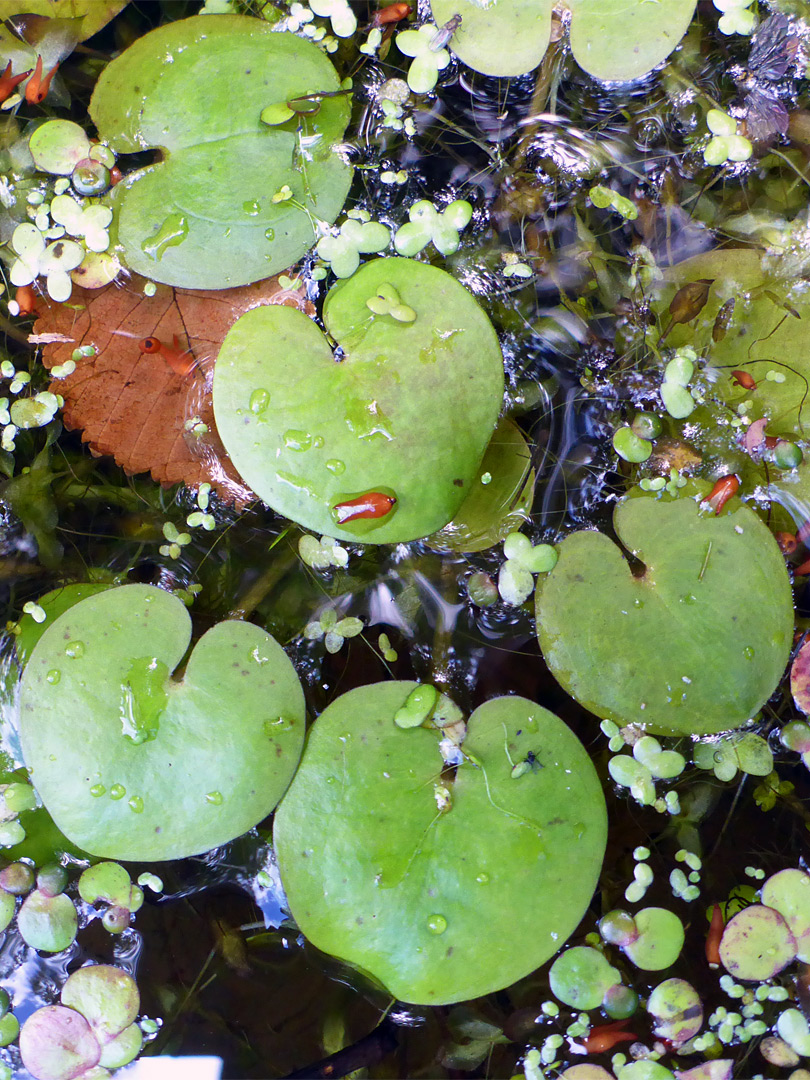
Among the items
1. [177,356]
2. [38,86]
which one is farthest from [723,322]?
[38,86]

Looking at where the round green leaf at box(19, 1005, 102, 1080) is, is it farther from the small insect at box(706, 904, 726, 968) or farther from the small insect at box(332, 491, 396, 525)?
the small insect at box(706, 904, 726, 968)

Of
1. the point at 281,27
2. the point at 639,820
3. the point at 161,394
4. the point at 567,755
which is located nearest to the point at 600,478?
the point at 567,755

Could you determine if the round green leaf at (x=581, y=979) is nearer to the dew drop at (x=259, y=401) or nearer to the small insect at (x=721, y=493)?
the small insect at (x=721, y=493)

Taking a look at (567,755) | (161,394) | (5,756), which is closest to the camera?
(567,755)

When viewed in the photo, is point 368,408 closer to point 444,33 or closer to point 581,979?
point 444,33

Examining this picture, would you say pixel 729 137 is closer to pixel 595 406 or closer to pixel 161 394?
pixel 595 406

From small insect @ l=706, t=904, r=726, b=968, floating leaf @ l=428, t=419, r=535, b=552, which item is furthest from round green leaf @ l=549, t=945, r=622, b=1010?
floating leaf @ l=428, t=419, r=535, b=552
